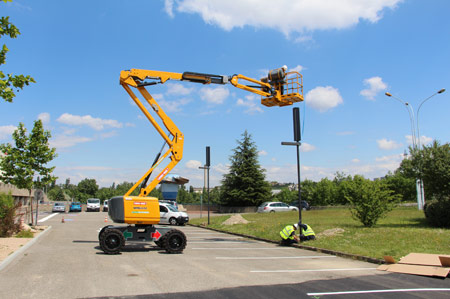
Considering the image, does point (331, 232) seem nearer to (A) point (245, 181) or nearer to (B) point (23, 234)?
(B) point (23, 234)

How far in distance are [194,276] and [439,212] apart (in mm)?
13247

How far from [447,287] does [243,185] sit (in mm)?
42751

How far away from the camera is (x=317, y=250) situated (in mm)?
12906

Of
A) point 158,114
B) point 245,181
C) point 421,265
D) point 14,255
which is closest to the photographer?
point 421,265

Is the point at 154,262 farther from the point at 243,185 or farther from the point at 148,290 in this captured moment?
the point at 243,185

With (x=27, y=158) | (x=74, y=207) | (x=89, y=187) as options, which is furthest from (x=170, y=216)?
(x=89, y=187)

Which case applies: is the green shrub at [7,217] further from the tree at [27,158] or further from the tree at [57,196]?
the tree at [57,196]

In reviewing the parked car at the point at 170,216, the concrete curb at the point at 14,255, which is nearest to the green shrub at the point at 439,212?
the parked car at the point at 170,216

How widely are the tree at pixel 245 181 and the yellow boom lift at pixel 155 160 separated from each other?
3435cm

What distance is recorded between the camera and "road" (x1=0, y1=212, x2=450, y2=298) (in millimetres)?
6605

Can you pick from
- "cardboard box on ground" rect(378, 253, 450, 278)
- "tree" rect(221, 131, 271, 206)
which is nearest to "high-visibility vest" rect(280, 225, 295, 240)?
"cardboard box on ground" rect(378, 253, 450, 278)

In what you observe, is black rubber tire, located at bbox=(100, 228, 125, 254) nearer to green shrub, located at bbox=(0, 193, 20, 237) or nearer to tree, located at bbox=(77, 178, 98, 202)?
green shrub, located at bbox=(0, 193, 20, 237)

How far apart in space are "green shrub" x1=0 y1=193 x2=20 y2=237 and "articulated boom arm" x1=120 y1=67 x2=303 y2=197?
678cm

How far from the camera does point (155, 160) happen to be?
13406 mm
